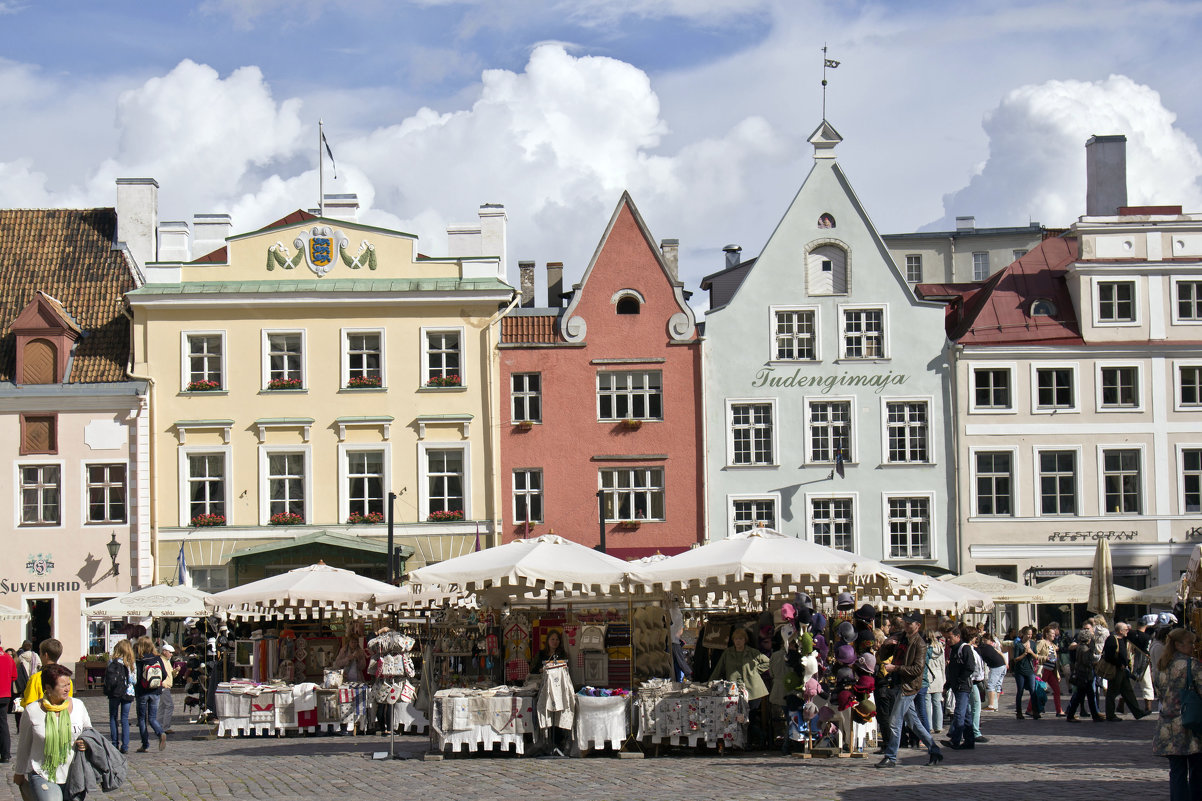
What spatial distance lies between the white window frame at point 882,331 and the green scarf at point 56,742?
99.9 feet

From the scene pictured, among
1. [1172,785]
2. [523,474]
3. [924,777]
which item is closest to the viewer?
[1172,785]

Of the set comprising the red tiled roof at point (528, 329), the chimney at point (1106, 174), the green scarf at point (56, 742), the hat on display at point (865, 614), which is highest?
the chimney at point (1106, 174)

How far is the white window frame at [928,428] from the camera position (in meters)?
39.4

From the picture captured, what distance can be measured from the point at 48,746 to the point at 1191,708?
318 inches

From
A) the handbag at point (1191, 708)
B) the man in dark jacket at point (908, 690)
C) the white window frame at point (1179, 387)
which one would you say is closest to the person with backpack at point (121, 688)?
the man in dark jacket at point (908, 690)

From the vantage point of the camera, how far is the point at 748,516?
129 feet

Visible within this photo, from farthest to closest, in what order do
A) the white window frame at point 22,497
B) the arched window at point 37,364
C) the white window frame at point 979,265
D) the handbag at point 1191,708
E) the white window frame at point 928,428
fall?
1. the white window frame at point 979,265
2. the white window frame at point 928,428
3. the arched window at point 37,364
4. the white window frame at point 22,497
5. the handbag at point 1191,708

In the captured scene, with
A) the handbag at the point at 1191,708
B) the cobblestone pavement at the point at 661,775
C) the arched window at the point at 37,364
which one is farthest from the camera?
the arched window at the point at 37,364

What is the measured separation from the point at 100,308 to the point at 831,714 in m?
27.9

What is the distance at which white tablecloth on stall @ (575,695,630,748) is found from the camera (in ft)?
59.9

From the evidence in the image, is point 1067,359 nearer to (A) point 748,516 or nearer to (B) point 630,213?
(A) point 748,516

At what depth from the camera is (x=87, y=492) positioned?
3819 centimetres

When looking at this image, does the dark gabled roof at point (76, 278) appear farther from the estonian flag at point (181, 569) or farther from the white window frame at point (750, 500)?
the white window frame at point (750, 500)

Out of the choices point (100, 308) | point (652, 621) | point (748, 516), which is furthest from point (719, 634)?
point (100, 308)
